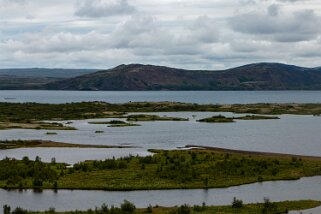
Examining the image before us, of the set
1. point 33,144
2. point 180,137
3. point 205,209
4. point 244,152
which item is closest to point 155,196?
point 205,209

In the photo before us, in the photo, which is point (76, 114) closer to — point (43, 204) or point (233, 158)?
point (233, 158)

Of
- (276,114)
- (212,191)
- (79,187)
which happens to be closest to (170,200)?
(212,191)

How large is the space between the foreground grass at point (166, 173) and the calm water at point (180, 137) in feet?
36.1

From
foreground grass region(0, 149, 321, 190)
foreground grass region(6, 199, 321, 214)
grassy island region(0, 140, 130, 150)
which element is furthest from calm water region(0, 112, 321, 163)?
foreground grass region(6, 199, 321, 214)

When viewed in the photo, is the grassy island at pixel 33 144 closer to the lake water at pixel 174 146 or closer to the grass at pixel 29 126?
the lake water at pixel 174 146

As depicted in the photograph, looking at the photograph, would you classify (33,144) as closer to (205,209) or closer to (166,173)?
(166,173)

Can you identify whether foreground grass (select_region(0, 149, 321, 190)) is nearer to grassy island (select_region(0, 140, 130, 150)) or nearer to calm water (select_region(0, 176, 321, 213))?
calm water (select_region(0, 176, 321, 213))

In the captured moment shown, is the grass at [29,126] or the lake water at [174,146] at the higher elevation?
the grass at [29,126]

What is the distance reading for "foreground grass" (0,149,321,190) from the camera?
5704cm

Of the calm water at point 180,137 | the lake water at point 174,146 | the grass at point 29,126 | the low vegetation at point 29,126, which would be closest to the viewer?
the lake water at point 174,146

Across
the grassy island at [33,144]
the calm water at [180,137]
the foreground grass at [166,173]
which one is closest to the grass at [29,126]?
the calm water at [180,137]

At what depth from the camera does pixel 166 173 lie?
61281 millimetres

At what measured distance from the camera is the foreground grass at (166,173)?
2246 inches

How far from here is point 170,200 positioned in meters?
50.3
